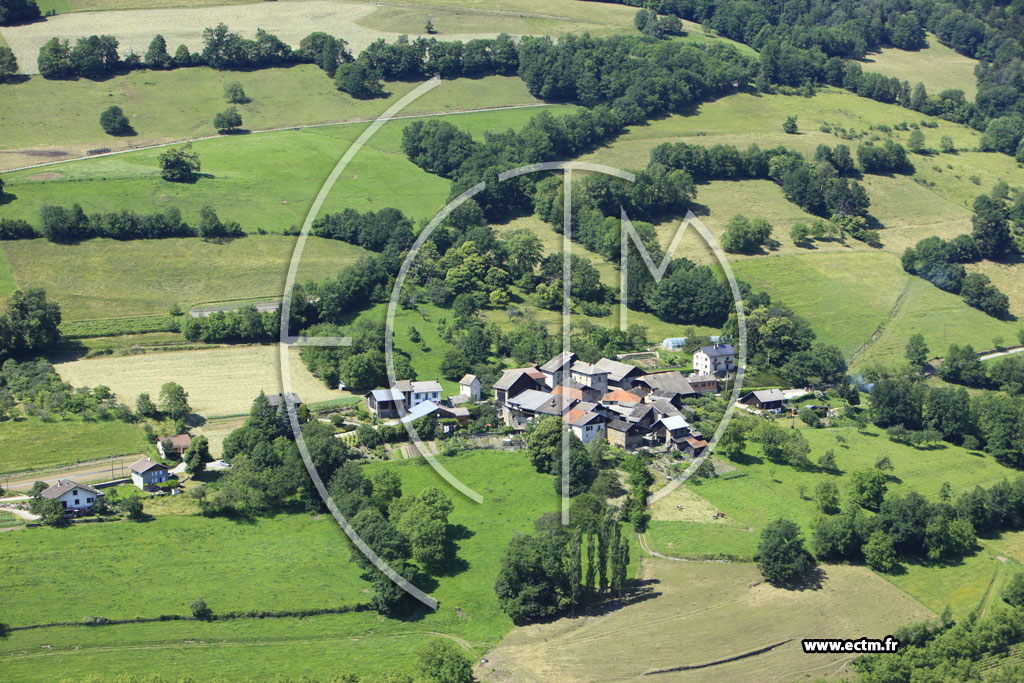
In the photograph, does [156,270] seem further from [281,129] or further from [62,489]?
[62,489]

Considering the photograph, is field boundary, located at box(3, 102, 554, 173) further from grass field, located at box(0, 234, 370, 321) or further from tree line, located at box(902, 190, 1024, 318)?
tree line, located at box(902, 190, 1024, 318)

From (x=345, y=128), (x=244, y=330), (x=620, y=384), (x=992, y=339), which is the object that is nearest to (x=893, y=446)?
(x=620, y=384)

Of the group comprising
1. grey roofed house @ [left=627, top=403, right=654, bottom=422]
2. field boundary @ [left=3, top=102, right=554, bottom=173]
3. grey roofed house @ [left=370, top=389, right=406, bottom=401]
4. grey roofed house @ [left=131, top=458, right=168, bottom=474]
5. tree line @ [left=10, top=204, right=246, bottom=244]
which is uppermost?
field boundary @ [left=3, top=102, right=554, bottom=173]

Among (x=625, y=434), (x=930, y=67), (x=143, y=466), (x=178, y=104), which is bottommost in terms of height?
(x=625, y=434)

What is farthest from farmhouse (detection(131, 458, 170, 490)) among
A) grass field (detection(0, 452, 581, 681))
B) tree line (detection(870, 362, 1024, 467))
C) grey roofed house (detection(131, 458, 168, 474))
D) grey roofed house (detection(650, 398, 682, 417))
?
tree line (detection(870, 362, 1024, 467))

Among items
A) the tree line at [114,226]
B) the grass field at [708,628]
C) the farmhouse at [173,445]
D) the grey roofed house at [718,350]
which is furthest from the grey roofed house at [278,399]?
the grey roofed house at [718,350]

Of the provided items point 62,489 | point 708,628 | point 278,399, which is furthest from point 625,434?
point 62,489
